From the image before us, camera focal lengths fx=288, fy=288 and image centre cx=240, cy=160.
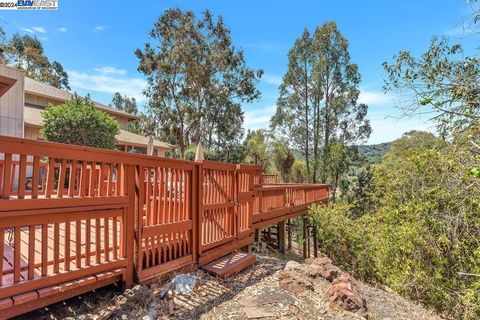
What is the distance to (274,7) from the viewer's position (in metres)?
13.6

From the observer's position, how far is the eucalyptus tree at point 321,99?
22.6 meters

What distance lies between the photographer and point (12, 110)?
8898 millimetres

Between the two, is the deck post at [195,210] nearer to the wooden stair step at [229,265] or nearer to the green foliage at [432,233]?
the wooden stair step at [229,265]

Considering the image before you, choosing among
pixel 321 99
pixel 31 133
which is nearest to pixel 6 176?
pixel 31 133

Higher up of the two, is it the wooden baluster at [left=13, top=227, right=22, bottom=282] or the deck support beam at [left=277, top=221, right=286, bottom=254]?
the wooden baluster at [left=13, top=227, right=22, bottom=282]

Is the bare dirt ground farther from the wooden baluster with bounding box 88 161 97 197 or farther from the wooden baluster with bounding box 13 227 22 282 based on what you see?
the wooden baluster with bounding box 88 161 97 197

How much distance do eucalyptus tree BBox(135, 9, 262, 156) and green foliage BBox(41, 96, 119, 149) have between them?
10.4 meters

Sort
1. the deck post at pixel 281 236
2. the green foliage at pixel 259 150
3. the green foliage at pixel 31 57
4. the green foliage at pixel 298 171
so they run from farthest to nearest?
the green foliage at pixel 259 150
the green foliage at pixel 31 57
the green foliage at pixel 298 171
the deck post at pixel 281 236

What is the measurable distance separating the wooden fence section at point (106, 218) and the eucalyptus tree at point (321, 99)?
1864 cm

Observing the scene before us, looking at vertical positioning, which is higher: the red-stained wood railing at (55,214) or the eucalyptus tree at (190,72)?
the eucalyptus tree at (190,72)

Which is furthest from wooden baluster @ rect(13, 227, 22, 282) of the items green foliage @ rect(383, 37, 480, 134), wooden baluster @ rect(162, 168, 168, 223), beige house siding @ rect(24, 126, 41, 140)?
beige house siding @ rect(24, 126, 41, 140)

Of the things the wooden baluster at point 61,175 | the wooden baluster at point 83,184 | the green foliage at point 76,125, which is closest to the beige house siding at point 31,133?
the green foliage at point 76,125

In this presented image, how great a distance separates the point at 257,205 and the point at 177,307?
4871 mm

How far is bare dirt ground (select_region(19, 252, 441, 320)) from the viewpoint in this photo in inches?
111
